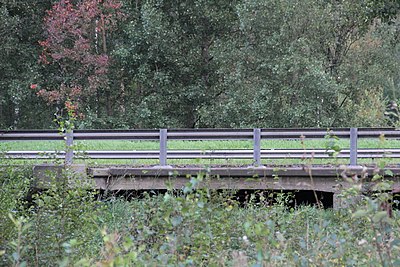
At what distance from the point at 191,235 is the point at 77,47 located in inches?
903

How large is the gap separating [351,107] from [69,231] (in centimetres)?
2088

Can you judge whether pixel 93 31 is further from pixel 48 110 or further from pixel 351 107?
pixel 351 107

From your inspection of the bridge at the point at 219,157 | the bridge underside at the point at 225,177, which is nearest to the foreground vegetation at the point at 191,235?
the bridge underside at the point at 225,177

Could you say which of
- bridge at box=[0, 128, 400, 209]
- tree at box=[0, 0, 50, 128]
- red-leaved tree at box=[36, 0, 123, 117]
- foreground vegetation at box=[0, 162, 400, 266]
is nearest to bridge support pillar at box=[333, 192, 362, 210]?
foreground vegetation at box=[0, 162, 400, 266]

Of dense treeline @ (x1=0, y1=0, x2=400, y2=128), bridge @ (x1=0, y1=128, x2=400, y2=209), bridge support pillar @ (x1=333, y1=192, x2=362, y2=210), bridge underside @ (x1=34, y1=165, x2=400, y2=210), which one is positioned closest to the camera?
bridge support pillar @ (x1=333, y1=192, x2=362, y2=210)

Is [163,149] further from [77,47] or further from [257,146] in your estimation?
[77,47]

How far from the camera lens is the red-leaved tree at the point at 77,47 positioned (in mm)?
28719

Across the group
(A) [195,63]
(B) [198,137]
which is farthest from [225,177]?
(A) [195,63]

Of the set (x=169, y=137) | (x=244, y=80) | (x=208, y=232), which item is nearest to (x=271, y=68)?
(x=244, y=80)

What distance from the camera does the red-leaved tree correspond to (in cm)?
2872

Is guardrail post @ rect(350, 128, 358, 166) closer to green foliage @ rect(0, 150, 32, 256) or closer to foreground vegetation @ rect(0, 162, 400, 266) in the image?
foreground vegetation @ rect(0, 162, 400, 266)

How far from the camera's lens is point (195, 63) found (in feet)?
101

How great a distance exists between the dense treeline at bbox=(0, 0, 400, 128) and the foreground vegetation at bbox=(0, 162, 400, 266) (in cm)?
1603

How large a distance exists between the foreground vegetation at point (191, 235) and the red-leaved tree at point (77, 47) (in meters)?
18.0
